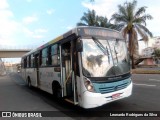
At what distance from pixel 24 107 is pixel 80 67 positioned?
3838 millimetres

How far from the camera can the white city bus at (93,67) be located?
8.65m

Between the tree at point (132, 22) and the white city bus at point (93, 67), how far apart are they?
31.9m

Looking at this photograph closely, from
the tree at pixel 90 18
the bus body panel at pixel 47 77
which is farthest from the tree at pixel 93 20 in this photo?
the bus body panel at pixel 47 77

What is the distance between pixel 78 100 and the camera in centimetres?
907

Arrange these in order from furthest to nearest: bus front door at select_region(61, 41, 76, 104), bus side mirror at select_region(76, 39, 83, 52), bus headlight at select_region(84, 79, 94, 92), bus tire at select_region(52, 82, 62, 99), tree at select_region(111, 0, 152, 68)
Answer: tree at select_region(111, 0, 152, 68), bus tire at select_region(52, 82, 62, 99), bus front door at select_region(61, 41, 76, 104), bus side mirror at select_region(76, 39, 83, 52), bus headlight at select_region(84, 79, 94, 92)

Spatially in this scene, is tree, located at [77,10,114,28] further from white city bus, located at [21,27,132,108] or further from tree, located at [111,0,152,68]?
white city bus, located at [21,27,132,108]

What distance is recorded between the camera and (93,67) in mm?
8812

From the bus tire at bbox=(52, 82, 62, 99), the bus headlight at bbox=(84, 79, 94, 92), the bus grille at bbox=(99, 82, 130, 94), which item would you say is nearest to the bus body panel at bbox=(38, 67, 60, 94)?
the bus tire at bbox=(52, 82, 62, 99)

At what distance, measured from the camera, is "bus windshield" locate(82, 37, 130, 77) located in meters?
8.80

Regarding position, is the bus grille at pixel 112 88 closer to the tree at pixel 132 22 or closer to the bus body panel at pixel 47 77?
the bus body panel at pixel 47 77

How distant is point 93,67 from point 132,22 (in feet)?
115

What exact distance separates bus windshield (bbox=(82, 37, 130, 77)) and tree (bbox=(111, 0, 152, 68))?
106ft

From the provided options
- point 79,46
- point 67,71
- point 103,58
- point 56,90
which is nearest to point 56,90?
point 56,90

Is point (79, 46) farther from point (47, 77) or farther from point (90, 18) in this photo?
Result: point (90, 18)
